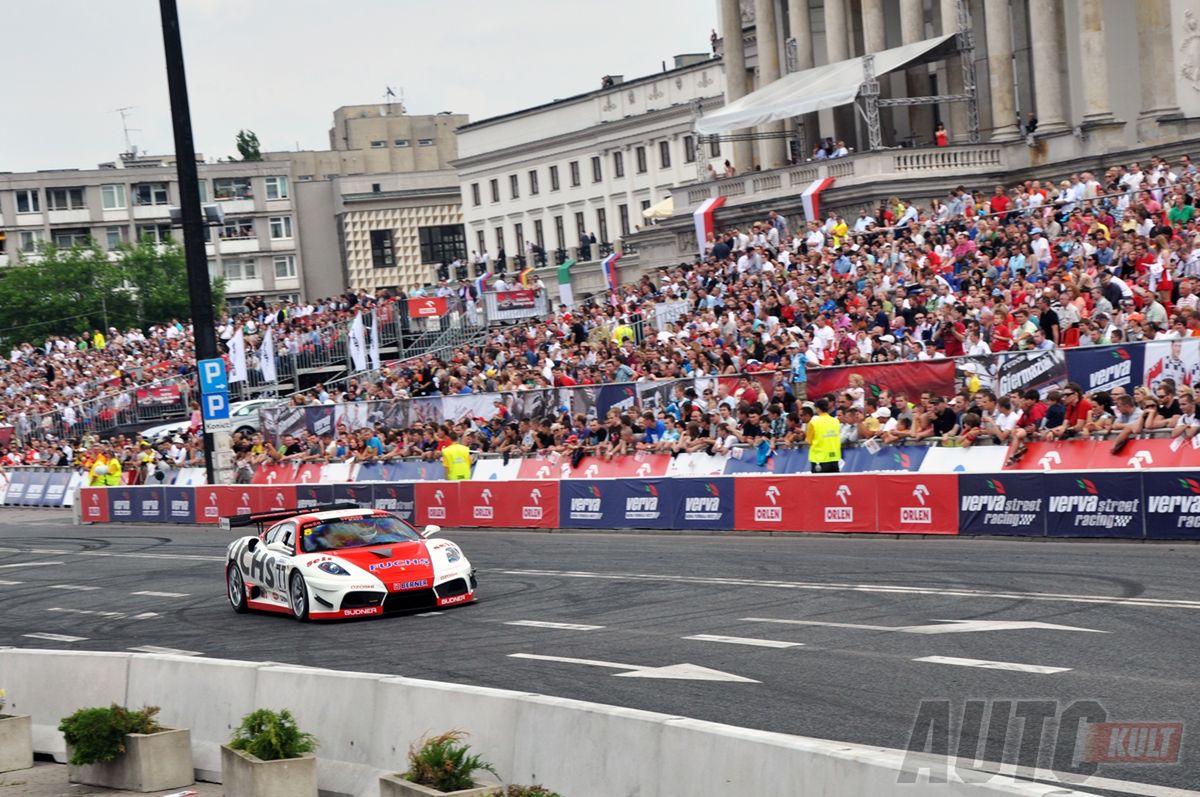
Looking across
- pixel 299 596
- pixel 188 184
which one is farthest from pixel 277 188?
pixel 299 596

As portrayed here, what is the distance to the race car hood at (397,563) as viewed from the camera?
64.8ft

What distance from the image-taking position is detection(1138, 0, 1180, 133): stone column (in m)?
46.2

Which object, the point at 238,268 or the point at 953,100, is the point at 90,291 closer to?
the point at 238,268

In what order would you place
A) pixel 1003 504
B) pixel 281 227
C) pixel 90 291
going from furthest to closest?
pixel 281 227, pixel 90 291, pixel 1003 504

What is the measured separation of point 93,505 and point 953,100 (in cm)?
2571

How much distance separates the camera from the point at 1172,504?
67.7ft

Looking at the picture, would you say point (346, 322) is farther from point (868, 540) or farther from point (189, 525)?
point (868, 540)

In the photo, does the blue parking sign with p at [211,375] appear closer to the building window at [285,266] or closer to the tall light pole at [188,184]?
the tall light pole at [188,184]

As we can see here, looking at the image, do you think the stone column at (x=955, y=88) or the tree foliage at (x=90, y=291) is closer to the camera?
the stone column at (x=955, y=88)

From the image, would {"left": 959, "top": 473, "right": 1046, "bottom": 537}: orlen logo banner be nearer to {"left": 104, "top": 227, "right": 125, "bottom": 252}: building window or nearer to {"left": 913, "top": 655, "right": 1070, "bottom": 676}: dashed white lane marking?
{"left": 913, "top": 655, "right": 1070, "bottom": 676}: dashed white lane marking

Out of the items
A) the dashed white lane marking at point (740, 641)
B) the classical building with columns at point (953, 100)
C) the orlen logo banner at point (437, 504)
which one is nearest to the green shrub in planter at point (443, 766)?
the dashed white lane marking at point (740, 641)

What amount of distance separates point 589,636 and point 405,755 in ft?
19.2

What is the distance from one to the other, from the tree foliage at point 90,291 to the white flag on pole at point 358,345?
65.6 m

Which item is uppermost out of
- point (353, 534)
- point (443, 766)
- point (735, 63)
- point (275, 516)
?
point (735, 63)
